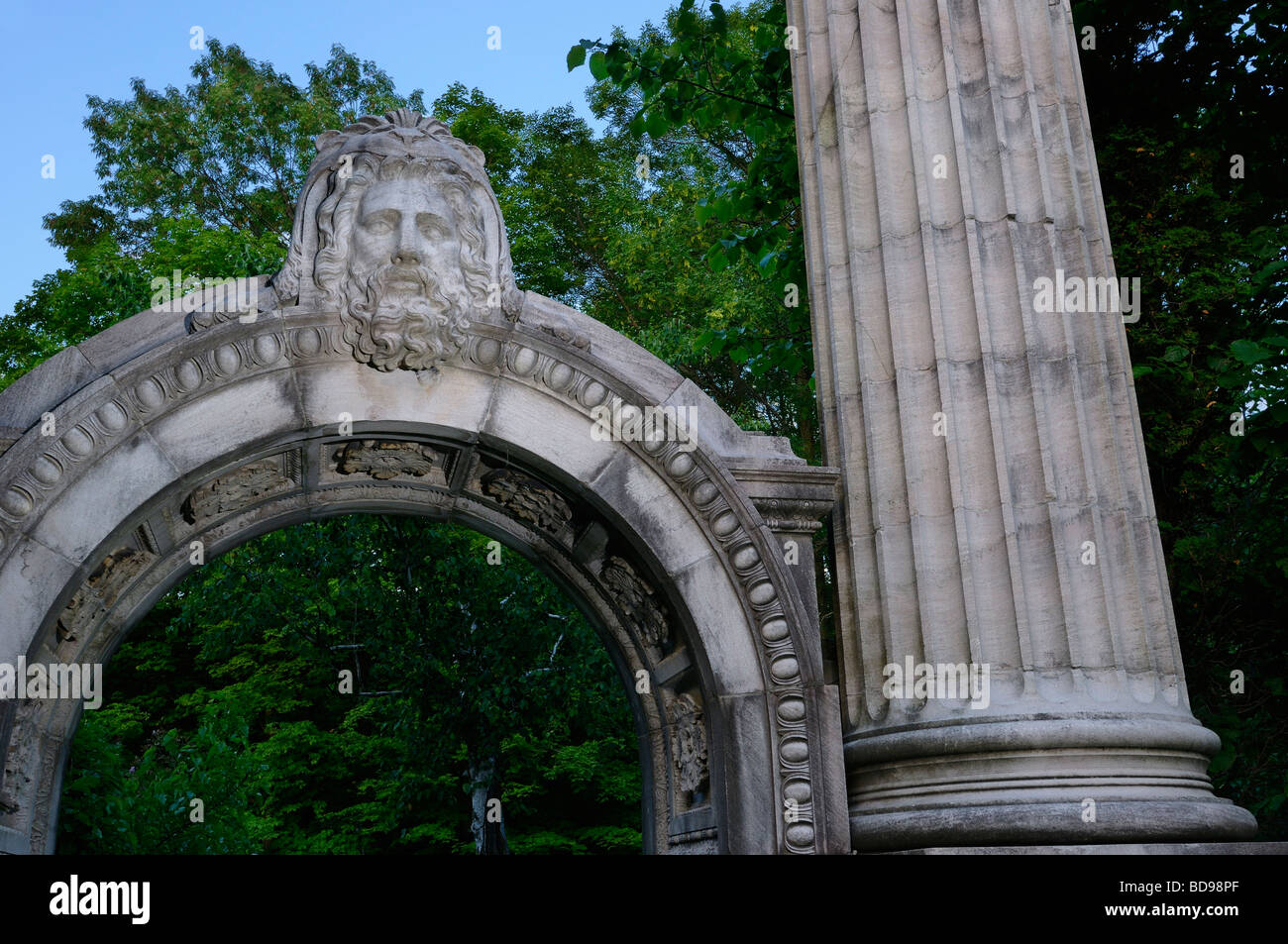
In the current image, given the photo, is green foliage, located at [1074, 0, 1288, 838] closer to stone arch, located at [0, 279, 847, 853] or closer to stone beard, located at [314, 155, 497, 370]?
stone arch, located at [0, 279, 847, 853]

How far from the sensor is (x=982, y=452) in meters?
6.19

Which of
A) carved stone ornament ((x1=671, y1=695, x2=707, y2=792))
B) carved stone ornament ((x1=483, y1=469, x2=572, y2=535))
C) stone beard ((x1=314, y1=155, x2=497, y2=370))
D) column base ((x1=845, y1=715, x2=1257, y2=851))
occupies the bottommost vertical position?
column base ((x1=845, y1=715, x2=1257, y2=851))

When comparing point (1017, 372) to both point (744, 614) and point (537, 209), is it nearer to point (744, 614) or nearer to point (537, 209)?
point (744, 614)

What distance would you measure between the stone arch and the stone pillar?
0.45 meters

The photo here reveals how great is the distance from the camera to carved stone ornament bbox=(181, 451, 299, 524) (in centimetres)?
627

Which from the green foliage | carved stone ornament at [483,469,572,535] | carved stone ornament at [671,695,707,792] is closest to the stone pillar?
carved stone ornament at [671,695,707,792]

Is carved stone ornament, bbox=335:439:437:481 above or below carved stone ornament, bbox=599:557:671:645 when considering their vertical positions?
above

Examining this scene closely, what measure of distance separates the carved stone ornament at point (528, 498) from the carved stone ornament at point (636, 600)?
1.24 feet

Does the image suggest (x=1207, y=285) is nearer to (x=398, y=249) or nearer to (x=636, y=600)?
(x=636, y=600)

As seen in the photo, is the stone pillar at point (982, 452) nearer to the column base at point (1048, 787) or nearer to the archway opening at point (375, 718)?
the column base at point (1048, 787)

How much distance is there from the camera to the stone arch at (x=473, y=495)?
5.47 meters

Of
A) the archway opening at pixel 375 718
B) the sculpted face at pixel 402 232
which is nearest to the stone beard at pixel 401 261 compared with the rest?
the sculpted face at pixel 402 232

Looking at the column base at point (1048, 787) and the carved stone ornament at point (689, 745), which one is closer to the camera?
the column base at point (1048, 787)
